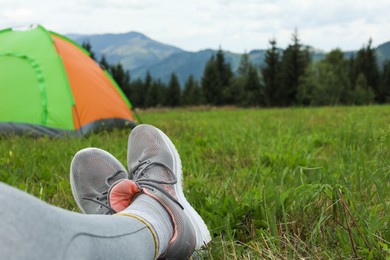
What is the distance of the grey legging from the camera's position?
83cm

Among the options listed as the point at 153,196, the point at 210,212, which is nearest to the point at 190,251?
the point at 153,196

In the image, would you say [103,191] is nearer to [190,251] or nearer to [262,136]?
[190,251]

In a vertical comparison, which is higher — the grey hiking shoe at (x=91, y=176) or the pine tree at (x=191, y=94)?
the grey hiking shoe at (x=91, y=176)

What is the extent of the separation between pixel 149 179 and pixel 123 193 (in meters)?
0.18

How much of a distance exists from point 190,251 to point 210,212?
1.29ft

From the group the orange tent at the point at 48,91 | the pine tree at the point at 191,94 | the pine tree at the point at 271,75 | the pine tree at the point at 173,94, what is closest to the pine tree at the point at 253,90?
the pine tree at the point at 271,75

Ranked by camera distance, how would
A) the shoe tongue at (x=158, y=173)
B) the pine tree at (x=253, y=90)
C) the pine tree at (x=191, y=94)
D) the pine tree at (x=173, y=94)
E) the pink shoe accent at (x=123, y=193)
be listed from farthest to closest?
the pine tree at (x=173, y=94), the pine tree at (x=191, y=94), the pine tree at (x=253, y=90), the shoe tongue at (x=158, y=173), the pink shoe accent at (x=123, y=193)

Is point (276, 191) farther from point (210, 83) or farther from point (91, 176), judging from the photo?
point (210, 83)

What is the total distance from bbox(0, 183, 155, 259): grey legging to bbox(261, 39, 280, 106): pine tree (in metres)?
52.5

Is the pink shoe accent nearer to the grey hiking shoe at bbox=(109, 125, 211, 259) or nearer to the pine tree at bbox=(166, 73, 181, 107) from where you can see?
the grey hiking shoe at bbox=(109, 125, 211, 259)

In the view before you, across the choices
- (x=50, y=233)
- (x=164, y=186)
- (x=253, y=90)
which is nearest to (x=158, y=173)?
(x=164, y=186)

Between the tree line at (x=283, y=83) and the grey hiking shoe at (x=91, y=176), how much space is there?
4742 cm

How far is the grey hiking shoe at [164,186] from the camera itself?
1.59 meters

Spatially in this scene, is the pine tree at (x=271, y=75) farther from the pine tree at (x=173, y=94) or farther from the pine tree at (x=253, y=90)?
the pine tree at (x=173, y=94)
